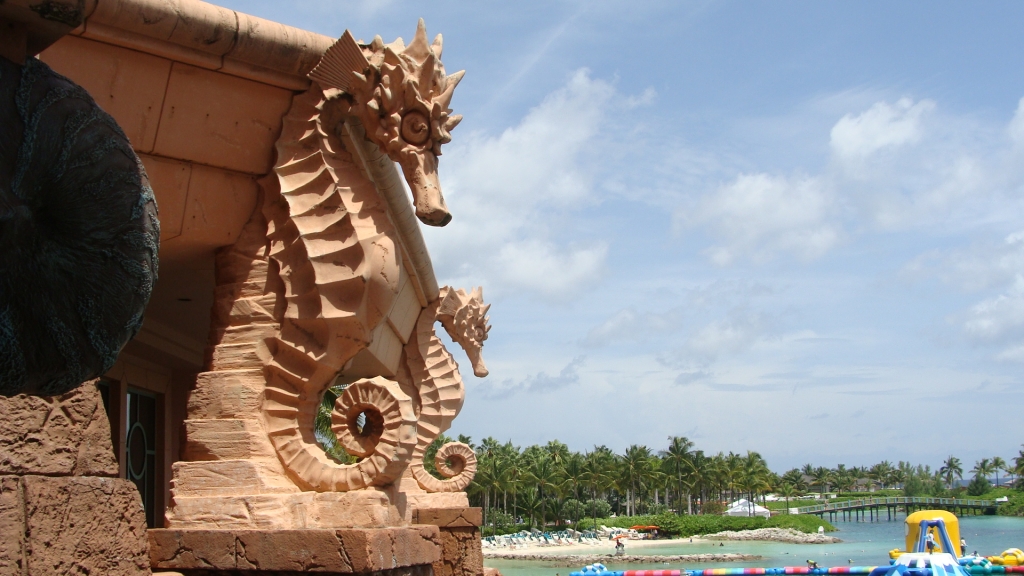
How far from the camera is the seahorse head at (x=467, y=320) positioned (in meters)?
11.2

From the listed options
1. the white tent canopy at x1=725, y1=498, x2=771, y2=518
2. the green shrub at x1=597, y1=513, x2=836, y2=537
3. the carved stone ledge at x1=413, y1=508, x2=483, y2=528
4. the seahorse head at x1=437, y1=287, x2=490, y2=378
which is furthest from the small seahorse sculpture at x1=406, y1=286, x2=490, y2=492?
the white tent canopy at x1=725, y1=498, x2=771, y2=518

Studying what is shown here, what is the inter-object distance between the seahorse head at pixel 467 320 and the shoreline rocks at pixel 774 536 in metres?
55.6

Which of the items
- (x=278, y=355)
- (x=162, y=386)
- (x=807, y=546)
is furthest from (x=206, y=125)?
(x=807, y=546)

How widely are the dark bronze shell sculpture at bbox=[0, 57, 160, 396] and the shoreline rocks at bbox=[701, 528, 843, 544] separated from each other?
65.3 m

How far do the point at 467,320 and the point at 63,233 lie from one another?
992 centimetres

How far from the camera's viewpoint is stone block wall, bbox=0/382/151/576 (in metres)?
3.14

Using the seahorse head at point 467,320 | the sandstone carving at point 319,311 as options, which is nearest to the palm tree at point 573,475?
the seahorse head at point 467,320

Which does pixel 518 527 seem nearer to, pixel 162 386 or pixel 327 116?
pixel 162 386

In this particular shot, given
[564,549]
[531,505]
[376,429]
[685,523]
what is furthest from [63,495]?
[685,523]

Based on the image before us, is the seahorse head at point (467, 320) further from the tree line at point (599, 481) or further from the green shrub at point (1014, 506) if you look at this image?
the green shrub at point (1014, 506)

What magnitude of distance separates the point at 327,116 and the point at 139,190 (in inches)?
210

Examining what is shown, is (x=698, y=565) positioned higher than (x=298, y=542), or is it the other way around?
(x=298, y=542)

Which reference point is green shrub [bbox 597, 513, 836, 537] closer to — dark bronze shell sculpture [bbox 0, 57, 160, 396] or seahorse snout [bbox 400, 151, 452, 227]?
seahorse snout [bbox 400, 151, 452, 227]

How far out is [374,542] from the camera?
18.1ft
